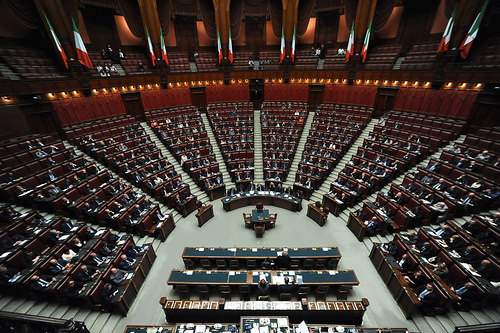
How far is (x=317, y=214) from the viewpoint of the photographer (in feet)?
32.0

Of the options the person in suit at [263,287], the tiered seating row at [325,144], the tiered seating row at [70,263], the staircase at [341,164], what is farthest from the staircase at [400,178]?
the tiered seating row at [70,263]

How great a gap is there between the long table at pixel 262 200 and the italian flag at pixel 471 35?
11784 millimetres

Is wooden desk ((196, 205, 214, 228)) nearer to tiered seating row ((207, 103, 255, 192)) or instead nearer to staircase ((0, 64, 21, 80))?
tiered seating row ((207, 103, 255, 192))

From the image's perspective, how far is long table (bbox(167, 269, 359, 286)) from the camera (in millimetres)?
6402

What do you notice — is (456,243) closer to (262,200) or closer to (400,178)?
(400,178)

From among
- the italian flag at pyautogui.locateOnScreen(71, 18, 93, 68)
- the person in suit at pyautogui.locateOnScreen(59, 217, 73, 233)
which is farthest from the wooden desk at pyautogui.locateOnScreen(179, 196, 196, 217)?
the italian flag at pyautogui.locateOnScreen(71, 18, 93, 68)

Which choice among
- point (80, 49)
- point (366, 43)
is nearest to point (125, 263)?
point (80, 49)

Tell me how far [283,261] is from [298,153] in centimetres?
864

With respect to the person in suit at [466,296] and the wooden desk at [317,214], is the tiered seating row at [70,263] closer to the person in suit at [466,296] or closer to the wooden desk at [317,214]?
the wooden desk at [317,214]

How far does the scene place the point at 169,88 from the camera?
17531 mm

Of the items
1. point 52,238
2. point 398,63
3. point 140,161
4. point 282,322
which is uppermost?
point 398,63

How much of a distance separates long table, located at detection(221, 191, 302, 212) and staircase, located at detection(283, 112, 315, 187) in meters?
1.73

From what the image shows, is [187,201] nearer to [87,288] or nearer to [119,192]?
[119,192]

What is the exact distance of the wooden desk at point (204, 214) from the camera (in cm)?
973
